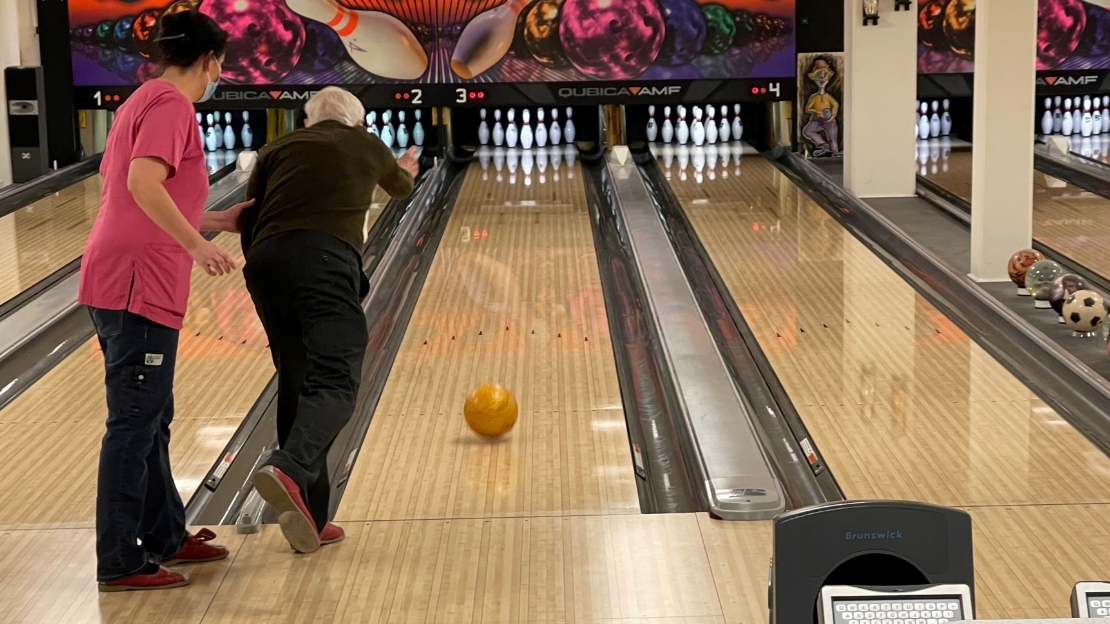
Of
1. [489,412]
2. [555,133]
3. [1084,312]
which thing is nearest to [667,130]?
[555,133]

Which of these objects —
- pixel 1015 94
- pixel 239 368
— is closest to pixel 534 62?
pixel 1015 94

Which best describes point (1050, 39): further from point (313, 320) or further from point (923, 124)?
point (313, 320)

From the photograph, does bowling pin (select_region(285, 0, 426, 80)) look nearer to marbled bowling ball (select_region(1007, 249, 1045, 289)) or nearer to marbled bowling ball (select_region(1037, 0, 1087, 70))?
marbled bowling ball (select_region(1037, 0, 1087, 70))

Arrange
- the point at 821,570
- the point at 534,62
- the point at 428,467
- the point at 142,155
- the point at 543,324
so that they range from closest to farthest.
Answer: the point at 821,570 < the point at 142,155 < the point at 428,467 < the point at 543,324 < the point at 534,62

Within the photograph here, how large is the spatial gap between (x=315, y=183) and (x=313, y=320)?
269mm

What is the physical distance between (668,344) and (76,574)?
2231mm

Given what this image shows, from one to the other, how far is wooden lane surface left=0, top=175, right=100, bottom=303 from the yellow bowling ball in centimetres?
256

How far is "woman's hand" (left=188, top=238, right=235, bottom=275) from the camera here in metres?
2.19

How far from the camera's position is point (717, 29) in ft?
28.1

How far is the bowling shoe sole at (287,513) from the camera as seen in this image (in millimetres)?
2330

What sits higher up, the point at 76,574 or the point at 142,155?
the point at 142,155

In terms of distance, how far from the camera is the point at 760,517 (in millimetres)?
2801

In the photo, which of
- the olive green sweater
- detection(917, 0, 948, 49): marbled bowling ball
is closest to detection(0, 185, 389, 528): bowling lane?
the olive green sweater

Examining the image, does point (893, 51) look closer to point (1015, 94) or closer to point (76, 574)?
point (1015, 94)
